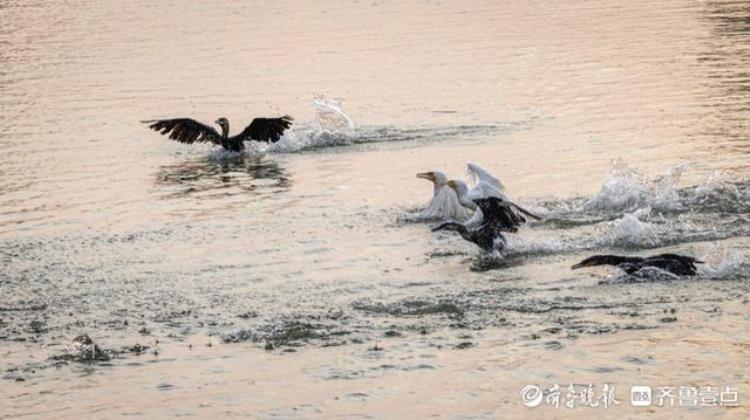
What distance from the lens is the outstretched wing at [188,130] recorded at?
2164 cm

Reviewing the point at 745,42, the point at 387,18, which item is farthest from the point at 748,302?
the point at 387,18

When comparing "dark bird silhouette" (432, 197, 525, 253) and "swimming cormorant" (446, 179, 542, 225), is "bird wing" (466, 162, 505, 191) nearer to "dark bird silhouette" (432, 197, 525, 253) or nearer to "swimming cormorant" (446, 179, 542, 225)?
"swimming cormorant" (446, 179, 542, 225)

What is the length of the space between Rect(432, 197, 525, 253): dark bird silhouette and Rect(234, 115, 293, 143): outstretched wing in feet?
22.3

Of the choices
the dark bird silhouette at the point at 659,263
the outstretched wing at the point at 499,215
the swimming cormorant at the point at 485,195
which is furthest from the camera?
the swimming cormorant at the point at 485,195

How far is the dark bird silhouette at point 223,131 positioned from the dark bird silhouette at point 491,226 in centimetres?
690

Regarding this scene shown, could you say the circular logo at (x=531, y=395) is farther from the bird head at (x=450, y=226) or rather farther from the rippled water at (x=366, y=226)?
the bird head at (x=450, y=226)

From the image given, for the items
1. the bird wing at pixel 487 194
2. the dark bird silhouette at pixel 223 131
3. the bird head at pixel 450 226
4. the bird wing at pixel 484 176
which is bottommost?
the bird head at pixel 450 226

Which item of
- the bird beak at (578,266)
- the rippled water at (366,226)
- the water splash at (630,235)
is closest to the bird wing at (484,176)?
the rippled water at (366,226)

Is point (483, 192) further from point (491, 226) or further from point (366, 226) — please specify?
point (366, 226)

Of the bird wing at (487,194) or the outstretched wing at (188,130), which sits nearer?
the bird wing at (487,194)

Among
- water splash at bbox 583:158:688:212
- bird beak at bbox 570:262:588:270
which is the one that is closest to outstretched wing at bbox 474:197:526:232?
water splash at bbox 583:158:688:212

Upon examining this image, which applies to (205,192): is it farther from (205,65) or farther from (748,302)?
(205,65)

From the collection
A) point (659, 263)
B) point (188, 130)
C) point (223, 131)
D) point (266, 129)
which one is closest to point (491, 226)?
point (659, 263)

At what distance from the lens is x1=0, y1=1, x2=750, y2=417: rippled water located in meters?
10.9
